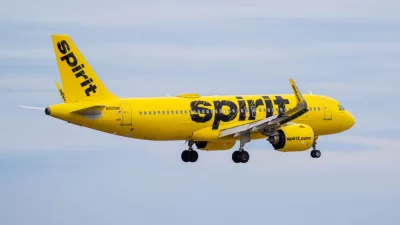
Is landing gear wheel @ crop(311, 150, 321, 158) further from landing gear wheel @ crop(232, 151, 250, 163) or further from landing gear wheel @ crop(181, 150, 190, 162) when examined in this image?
landing gear wheel @ crop(181, 150, 190, 162)

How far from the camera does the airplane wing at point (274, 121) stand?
118 m

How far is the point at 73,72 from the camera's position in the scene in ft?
386

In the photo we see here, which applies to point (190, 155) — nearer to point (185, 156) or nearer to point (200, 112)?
point (185, 156)

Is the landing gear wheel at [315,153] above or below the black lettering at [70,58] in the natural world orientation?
below

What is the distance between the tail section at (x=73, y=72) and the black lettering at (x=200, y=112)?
26.0ft

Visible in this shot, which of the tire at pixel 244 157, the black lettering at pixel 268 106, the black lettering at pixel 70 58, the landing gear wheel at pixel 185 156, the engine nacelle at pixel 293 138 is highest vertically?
the black lettering at pixel 70 58

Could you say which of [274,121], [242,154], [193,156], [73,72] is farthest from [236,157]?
[73,72]

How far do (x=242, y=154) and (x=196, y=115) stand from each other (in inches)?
194

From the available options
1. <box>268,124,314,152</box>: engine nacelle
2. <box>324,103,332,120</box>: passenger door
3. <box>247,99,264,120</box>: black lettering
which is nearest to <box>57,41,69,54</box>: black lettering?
<box>247,99,264,120</box>: black lettering

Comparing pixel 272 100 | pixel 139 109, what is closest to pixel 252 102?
pixel 272 100

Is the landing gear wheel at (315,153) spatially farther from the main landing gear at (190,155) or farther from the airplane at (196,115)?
the main landing gear at (190,155)

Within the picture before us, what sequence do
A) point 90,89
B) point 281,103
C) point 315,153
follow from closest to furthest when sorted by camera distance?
point 90,89, point 281,103, point 315,153

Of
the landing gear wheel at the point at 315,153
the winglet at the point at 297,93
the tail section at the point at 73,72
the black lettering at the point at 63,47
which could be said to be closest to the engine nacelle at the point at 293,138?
the winglet at the point at 297,93

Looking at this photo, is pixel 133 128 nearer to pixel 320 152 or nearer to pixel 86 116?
pixel 86 116
